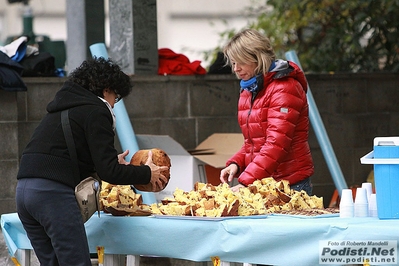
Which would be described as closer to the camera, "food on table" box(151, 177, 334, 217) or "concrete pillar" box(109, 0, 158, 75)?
"food on table" box(151, 177, 334, 217)

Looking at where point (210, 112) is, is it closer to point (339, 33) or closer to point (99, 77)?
point (339, 33)

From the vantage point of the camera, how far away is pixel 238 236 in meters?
4.00

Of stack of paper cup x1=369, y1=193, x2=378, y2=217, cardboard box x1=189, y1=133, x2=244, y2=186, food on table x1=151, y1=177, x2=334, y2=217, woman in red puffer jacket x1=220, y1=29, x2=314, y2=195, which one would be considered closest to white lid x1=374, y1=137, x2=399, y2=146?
stack of paper cup x1=369, y1=193, x2=378, y2=217

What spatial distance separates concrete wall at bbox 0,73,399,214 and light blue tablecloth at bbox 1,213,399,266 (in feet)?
9.06

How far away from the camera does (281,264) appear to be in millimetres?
3904

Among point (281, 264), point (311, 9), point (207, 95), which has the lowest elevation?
point (281, 264)

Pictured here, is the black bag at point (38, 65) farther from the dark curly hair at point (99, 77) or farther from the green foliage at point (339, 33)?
the green foliage at point (339, 33)

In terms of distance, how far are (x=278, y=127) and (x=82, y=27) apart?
12.1 ft

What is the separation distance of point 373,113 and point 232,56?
A: 410 centimetres

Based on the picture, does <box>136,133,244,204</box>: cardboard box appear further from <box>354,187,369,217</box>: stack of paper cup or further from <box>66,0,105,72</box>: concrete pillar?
<box>354,187,369,217</box>: stack of paper cup

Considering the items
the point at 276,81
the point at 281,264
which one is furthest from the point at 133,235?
the point at 276,81

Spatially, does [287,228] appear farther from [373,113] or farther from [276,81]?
[373,113]

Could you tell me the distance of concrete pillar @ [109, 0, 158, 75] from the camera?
7766mm

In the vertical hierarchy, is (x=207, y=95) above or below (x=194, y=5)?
below
